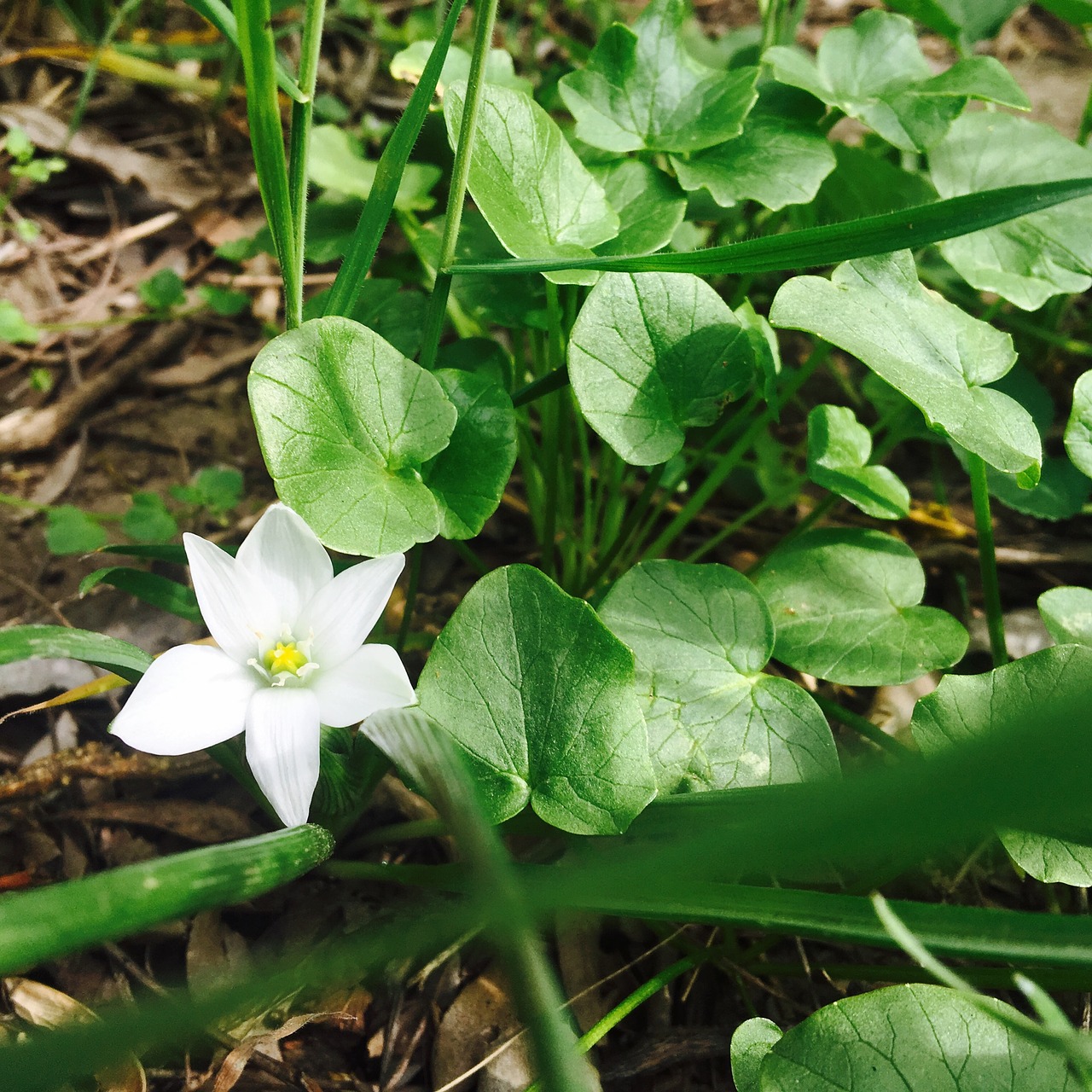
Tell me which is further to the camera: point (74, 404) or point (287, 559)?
point (74, 404)

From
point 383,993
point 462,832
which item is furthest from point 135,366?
point 462,832

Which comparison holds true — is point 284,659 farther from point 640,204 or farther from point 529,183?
point 640,204

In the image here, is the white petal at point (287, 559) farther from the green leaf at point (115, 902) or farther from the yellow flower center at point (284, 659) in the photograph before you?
the green leaf at point (115, 902)

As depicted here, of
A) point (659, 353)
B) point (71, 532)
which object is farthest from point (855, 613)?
point (71, 532)

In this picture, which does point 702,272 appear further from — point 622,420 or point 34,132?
point 34,132

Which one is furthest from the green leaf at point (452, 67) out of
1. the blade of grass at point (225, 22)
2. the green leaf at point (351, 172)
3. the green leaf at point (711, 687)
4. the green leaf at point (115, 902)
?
the green leaf at point (115, 902)

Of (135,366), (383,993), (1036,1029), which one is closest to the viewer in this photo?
(1036,1029)

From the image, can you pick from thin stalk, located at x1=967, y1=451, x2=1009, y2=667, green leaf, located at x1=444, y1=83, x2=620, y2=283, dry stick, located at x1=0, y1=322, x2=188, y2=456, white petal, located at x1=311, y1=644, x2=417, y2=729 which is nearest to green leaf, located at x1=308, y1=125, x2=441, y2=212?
green leaf, located at x1=444, y1=83, x2=620, y2=283

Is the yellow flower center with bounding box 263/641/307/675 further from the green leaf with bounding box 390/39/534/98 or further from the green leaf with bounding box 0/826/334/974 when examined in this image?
the green leaf with bounding box 390/39/534/98
